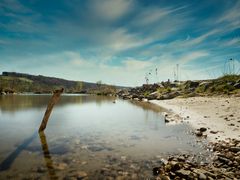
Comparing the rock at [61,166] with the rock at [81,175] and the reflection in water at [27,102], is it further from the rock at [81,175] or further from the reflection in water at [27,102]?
the reflection in water at [27,102]

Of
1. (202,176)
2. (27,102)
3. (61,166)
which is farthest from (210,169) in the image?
(27,102)

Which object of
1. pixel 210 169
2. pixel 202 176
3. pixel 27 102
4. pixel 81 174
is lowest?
pixel 81 174

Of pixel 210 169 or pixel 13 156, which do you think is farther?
pixel 13 156

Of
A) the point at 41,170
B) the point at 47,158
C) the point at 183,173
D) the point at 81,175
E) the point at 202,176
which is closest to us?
the point at 202,176

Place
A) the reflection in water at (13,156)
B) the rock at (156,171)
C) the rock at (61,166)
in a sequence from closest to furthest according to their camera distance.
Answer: the rock at (156,171)
the rock at (61,166)
the reflection in water at (13,156)

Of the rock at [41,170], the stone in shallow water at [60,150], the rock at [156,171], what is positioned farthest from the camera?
the stone in shallow water at [60,150]

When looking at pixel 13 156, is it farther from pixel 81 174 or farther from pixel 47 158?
pixel 81 174

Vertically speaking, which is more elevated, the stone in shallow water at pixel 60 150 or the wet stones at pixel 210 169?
the wet stones at pixel 210 169

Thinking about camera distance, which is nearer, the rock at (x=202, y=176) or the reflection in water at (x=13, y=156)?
the rock at (x=202, y=176)

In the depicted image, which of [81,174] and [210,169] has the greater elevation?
[210,169]

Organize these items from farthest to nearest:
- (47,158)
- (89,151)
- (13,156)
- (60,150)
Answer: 1. (60,150)
2. (89,151)
3. (13,156)
4. (47,158)

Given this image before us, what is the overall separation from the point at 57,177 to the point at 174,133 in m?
11.9

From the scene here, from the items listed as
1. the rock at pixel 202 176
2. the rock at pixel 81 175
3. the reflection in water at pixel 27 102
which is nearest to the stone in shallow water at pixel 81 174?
the rock at pixel 81 175

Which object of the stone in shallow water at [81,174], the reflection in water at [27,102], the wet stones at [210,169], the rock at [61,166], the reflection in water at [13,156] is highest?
the reflection in water at [27,102]
